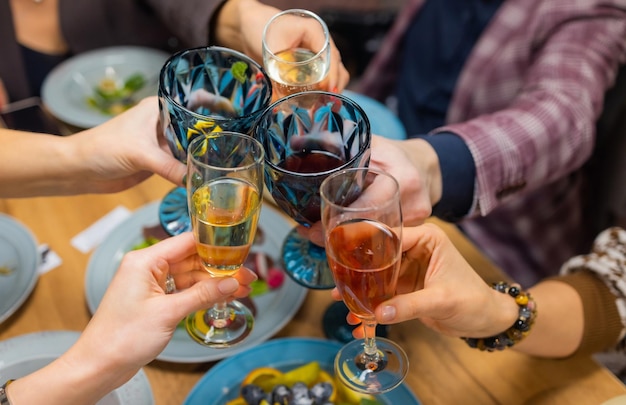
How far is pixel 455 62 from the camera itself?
1.76 m

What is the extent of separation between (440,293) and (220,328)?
0.33 m

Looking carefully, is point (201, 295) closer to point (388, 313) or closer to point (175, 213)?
point (388, 313)

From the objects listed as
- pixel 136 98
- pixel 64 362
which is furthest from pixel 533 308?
pixel 136 98

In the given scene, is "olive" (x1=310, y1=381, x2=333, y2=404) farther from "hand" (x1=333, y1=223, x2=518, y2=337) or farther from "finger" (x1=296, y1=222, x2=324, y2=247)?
"finger" (x1=296, y1=222, x2=324, y2=247)

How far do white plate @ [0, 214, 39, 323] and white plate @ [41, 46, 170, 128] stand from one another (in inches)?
14.5

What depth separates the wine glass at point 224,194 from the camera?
2.47 ft

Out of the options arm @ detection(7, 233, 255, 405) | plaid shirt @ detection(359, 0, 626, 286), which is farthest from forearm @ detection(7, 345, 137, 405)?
plaid shirt @ detection(359, 0, 626, 286)

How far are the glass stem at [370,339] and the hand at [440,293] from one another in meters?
0.03

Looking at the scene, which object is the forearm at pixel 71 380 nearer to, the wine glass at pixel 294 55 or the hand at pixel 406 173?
the hand at pixel 406 173

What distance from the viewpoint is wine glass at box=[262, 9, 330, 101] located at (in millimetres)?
981

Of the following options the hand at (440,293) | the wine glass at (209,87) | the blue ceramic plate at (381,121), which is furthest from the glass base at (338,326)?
the blue ceramic plate at (381,121)

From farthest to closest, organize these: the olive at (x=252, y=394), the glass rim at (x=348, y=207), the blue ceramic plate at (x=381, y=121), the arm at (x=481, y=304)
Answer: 1. the blue ceramic plate at (x=381, y=121)
2. the olive at (x=252, y=394)
3. the arm at (x=481, y=304)
4. the glass rim at (x=348, y=207)

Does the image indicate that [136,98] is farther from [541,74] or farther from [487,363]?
[487,363]

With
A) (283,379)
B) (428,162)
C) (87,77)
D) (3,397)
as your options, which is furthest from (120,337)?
(87,77)
